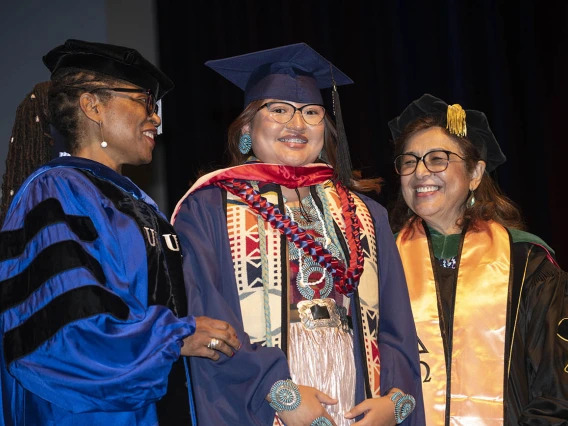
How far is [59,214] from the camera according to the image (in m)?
1.98

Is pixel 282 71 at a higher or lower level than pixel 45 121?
higher

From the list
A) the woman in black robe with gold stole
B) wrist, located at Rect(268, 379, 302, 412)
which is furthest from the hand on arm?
the woman in black robe with gold stole

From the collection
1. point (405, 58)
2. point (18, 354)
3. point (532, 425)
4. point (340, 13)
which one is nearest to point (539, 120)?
point (405, 58)

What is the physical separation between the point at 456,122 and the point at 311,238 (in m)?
1.02

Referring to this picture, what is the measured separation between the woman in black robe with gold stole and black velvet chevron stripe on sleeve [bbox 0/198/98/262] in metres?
1.38

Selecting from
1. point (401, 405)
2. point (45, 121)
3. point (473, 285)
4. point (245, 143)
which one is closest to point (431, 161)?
point (473, 285)

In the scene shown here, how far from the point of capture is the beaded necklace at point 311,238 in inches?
93.0

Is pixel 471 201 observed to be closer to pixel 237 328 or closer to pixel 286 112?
pixel 286 112

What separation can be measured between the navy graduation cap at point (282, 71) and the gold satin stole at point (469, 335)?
0.85m

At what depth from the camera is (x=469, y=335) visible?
2.81 metres

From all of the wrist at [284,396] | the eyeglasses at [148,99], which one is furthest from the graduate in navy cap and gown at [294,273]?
the eyeglasses at [148,99]

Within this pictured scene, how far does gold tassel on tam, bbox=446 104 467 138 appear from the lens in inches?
121

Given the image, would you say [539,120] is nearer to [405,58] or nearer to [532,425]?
[405,58]

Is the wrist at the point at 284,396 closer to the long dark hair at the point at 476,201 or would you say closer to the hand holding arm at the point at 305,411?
the hand holding arm at the point at 305,411
